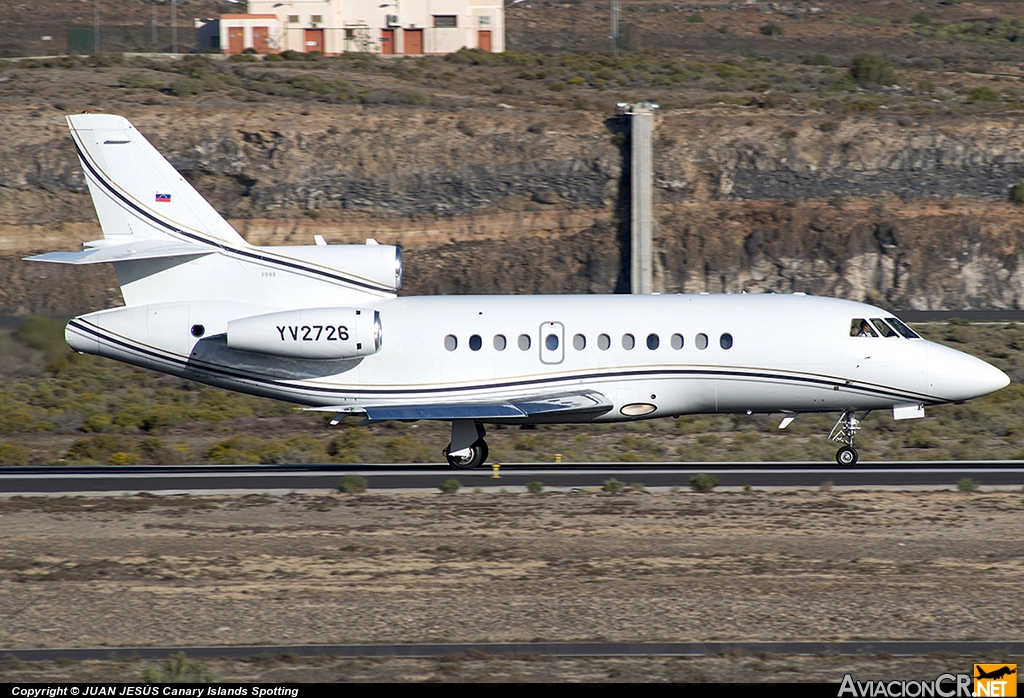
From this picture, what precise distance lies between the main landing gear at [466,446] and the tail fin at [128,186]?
6.10 metres

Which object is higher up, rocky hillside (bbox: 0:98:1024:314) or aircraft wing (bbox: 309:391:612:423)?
rocky hillside (bbox: 0:98:1024:314)

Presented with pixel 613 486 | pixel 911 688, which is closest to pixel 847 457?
pixel 613 486

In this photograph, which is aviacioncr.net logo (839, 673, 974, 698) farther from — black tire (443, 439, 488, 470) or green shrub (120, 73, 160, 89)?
green shrub (120, 73, 160, 89)

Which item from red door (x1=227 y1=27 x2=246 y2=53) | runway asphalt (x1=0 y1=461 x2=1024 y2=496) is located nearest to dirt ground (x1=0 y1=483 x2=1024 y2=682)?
runway asphalt (x1=0 y1=461 x2=1024 y2=496)

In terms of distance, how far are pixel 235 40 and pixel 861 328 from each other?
201 feet

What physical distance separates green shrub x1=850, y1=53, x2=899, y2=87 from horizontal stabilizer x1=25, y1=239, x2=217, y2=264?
54.7 metres

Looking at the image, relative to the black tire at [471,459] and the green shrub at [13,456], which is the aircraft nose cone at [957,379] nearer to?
the black tire at [471,459]

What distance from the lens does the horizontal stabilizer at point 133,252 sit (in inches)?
894

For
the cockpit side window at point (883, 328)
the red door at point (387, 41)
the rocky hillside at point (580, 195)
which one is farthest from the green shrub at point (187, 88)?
the cockpit side window at point (883, 328)

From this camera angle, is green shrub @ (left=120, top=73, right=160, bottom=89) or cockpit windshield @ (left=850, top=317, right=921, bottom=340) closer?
cockpit windshield @ (left=850, top=317, right=921, bottom=340)

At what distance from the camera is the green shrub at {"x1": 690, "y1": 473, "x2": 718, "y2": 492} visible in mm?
21328

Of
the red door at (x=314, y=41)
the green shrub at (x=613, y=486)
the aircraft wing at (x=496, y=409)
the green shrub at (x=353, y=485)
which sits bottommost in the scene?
the green shrub at (x=353, y=485)

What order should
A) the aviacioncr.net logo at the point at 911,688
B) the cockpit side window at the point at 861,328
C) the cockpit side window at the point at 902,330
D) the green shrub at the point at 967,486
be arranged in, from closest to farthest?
the aviacioncr.net logo at the point at 911,688 < the green shrub at the point at 967,486 < the cockpit side window at the point at 861,328 < the cockpit side window at the point at 902,330

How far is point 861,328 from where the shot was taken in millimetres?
23547
